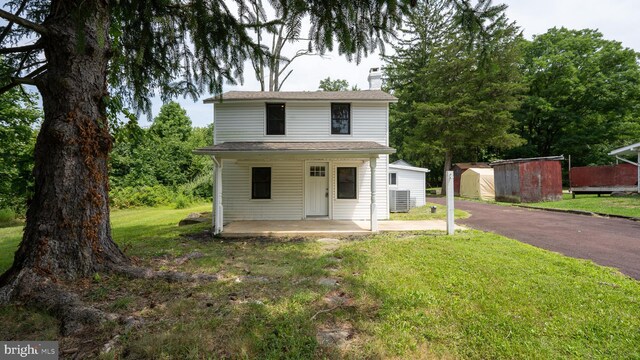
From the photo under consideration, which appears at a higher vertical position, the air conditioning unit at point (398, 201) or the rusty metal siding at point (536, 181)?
the rusty metal siding at point (536, 181)

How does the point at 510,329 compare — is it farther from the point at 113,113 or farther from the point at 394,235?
the point at 113,113

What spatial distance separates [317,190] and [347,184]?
3.64 ft

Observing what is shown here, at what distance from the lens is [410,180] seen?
15.6 metres

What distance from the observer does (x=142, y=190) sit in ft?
59.8

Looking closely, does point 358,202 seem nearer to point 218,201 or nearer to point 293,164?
point 293,164

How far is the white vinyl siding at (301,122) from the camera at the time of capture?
10.7 metres

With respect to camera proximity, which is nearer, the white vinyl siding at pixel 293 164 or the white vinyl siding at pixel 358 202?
the white vinyl siding at pixel 293 164

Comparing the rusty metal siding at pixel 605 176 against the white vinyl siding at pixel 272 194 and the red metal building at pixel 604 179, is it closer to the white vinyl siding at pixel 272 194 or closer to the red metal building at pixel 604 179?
the red metal building at pixel 604 179


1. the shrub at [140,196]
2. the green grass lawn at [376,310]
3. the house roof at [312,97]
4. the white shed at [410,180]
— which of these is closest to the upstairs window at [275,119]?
the house roof at [312,97]

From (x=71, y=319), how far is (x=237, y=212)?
307 inches

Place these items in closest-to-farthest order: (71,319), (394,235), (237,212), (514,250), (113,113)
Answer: (71,319) < (113,113) < (514,250) < (394,235) < (237,212)

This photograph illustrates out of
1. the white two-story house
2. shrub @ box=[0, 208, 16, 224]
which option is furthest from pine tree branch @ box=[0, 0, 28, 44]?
shrub @ box=[0, 208, 16, 224]

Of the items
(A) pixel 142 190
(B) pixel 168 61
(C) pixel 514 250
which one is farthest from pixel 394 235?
(A) pixel 142 190

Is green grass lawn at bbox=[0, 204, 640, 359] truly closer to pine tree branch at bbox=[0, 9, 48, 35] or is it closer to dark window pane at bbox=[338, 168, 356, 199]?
pine tree branch at bbox=[0, 9, 48, 35]
